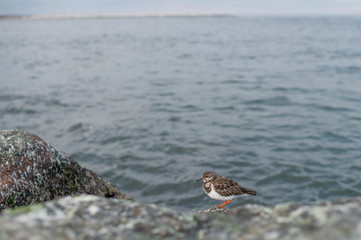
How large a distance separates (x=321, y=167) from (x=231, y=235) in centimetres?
1134

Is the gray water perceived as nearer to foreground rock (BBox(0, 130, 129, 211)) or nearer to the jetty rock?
foreground rock (BBox(0, 130, 129, 211))

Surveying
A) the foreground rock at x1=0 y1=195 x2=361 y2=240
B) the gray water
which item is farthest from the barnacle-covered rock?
the gray water

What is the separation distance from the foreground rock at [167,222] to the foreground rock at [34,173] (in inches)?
134

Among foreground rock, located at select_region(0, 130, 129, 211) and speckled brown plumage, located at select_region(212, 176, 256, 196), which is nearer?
foreground rock, located at select_region(0, 130, 129, 211)

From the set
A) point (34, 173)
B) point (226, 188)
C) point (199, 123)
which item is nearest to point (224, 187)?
point (226, 188)

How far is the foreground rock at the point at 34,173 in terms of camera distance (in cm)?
602

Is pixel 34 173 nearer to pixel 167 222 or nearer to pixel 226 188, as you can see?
pixel 226 188

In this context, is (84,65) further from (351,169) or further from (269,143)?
(351,169)

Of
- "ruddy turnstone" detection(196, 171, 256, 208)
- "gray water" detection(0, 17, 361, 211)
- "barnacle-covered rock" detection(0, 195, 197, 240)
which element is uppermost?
"barnacle-covered rock" detection(0, 195, 197, 240)

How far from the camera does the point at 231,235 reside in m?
2.61

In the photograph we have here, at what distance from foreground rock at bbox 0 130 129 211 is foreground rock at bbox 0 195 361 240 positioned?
3.40 m

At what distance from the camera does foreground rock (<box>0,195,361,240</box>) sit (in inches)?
93.2

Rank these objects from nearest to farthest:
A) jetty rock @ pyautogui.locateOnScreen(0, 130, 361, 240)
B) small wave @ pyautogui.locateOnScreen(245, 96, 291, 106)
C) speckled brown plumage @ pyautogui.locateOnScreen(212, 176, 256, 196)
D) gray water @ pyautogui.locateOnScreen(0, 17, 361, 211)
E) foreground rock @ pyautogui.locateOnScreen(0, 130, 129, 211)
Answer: jetty rock @ pyautogui.locateOnScreen(0, 130, 361, 240) < foreground rock @ pyautogui.locateOnScreen(0, 130, 129, 211) < speckled brown plumage @ pyautogui.locateOnScreen(212, 176, 256, 196) < gray water @ pyautogui.locateOnScreen(0, 17, 361, 211) < small wave @ pyautogui.locateOnScreen(245, 96, 291, 106)

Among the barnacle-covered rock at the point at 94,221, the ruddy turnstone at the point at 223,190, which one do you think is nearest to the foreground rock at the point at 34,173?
the ruddy turnstone at the point at 223,190
